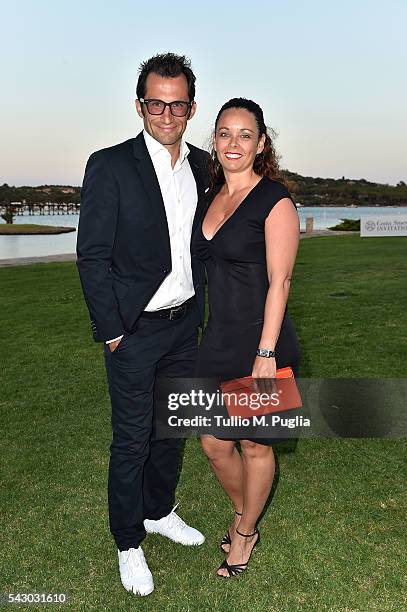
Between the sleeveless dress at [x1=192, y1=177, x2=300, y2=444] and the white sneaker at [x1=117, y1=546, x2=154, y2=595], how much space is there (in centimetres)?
89

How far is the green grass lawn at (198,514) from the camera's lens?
288 centimetres

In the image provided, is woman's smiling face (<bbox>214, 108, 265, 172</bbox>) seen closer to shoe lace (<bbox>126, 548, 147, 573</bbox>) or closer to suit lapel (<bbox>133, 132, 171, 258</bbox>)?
suit lapel (<bbox>133, 132, 171, 258</bbox>)

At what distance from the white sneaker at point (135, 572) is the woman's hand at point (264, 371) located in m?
1.10

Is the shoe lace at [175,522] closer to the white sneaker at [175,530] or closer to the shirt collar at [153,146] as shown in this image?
the white sneaker at [175,530]

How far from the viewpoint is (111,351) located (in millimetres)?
2893

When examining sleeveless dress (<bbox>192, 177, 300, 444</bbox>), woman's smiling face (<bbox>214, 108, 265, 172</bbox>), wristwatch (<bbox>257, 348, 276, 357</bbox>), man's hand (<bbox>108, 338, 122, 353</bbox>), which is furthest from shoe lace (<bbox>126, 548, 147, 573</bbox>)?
woman's smiling face (<bbox>214, 108, 265, 172</bbox>)

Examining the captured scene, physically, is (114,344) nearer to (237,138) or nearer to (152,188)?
(152,188)

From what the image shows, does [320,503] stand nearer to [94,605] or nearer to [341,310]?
[94,605]

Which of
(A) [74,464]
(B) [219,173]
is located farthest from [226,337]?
(A) [74,464]

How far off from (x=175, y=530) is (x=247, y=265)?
164 cm

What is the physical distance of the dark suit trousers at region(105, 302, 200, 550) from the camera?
2.89 metres

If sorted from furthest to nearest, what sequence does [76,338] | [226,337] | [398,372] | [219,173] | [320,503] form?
[76,338] < [398,372] < [320,503] < [219,173] < [226,337]

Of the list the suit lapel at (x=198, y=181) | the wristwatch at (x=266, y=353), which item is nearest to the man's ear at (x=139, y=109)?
the suit lapel at (x=198, y=181)

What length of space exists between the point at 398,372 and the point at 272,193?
4107 millimetres
